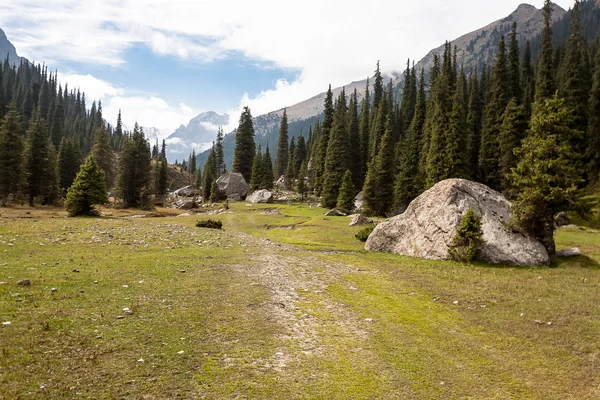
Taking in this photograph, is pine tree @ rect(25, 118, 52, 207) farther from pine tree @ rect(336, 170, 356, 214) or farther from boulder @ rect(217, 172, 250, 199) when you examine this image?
pine tree @ rect(336, 170, 356, 214)

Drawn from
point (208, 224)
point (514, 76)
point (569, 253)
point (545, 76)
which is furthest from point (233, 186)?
point (569, 253)

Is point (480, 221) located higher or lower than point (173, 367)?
higher

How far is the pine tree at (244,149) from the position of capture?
350ft

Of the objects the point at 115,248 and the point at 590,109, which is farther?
the point at 590,109

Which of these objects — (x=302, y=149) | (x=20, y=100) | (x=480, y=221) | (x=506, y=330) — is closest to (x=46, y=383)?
(x=506, y=330)

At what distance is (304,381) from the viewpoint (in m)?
8.41

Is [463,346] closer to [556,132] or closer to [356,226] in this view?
[556,132]

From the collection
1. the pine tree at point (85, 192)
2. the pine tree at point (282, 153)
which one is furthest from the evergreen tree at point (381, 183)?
the pine tree at point (282, 153)

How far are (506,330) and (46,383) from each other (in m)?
13.6

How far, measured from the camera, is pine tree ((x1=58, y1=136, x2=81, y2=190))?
86000 millimetres

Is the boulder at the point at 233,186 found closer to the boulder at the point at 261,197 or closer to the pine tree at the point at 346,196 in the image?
the boulder at the point at 261,197

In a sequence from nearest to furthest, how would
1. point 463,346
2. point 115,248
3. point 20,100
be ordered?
1. point 463,346
2. point 115,248
3. point 20,100

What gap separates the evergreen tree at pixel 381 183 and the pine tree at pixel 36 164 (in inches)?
2464

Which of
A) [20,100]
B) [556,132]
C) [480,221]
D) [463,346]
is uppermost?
[20,100]
